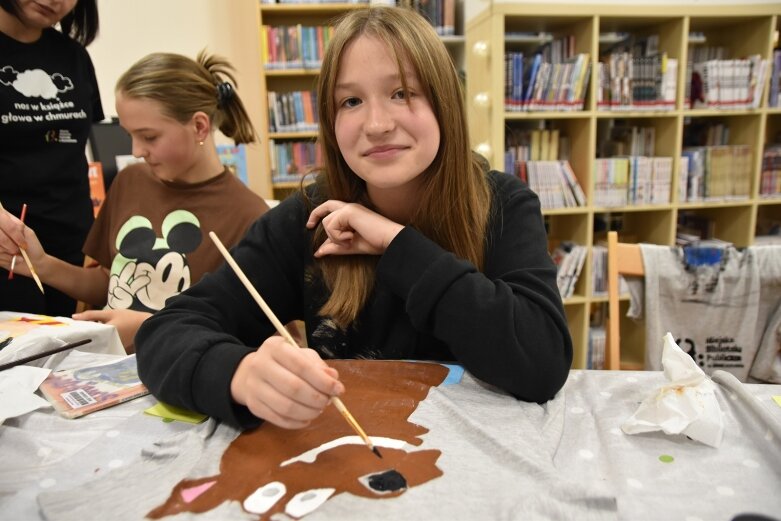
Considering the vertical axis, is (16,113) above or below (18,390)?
above

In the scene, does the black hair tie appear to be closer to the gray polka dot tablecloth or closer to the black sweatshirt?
the black sweatshirt

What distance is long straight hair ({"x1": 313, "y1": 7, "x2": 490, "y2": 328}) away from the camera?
35.3 inches

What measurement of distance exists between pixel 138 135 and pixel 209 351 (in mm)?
919

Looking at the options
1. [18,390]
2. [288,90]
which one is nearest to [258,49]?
[288,90]

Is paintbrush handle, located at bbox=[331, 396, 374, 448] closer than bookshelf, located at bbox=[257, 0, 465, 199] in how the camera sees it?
Yes

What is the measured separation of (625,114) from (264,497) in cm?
256

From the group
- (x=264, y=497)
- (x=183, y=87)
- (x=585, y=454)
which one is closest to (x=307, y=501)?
(x=264, y=497)

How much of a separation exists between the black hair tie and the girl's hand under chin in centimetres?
73

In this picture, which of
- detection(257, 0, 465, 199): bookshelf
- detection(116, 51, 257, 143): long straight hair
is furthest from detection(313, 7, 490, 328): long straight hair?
detection(257, 0, 465, 199): bookshelf

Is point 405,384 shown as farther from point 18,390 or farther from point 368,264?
point 18,390

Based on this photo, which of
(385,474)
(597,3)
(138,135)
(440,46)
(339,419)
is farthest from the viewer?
(597,3)

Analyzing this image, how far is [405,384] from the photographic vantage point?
0.80 m

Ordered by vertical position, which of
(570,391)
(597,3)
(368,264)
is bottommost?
(570,391)

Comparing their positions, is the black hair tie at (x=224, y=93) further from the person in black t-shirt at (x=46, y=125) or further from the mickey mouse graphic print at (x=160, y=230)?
the person in black t-shirt at (x=46, y=125)
